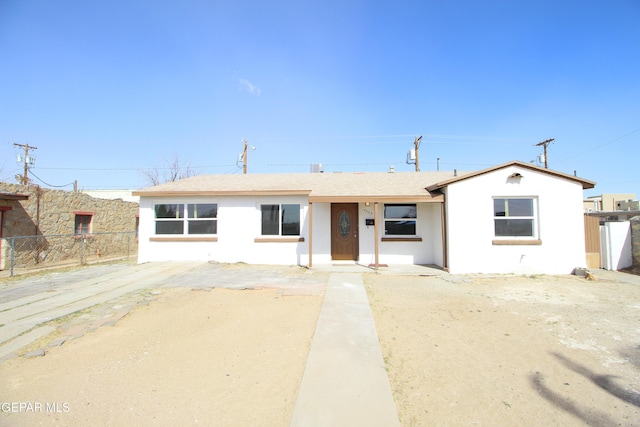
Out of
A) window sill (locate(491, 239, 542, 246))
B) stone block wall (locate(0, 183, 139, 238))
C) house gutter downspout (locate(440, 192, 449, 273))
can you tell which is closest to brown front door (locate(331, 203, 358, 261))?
house gutter downspout (locate(440, 192, 449, 273))

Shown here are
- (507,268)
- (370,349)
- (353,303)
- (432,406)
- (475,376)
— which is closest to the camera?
(432,406)

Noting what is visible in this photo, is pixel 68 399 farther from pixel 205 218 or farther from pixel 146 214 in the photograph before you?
pixel 146 214

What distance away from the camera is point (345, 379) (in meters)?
3.42

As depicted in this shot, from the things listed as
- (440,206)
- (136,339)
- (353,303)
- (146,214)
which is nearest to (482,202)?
(440,206)

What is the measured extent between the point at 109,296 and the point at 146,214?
228 inches

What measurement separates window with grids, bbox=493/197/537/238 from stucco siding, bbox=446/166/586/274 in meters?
0.19

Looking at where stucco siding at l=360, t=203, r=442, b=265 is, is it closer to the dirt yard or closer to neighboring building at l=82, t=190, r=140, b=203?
the dirt yard

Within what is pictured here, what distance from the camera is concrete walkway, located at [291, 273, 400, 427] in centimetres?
277

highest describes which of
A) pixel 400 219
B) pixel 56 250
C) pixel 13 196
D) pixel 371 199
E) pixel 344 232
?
pixel 13 196

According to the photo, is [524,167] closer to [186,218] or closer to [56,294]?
[186,218]

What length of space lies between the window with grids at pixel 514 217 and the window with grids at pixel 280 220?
7.32 m

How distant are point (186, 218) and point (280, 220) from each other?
3.94 m

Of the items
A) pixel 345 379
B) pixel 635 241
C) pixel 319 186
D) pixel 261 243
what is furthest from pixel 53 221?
pixel 635 241

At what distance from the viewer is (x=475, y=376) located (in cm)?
363
